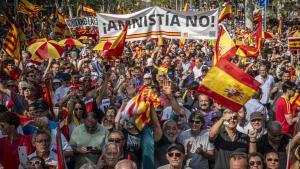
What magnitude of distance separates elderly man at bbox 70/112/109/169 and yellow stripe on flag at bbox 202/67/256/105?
143 cm

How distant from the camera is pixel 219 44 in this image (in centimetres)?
934

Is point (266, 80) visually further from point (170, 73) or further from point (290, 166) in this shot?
point (290, 166)

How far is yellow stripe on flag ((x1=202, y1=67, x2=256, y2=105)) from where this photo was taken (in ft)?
21.5

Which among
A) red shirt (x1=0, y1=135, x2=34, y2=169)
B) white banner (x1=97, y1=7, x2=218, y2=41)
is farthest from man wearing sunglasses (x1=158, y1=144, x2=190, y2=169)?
white banner (x1=97, y1=7, x2=218, y2=41)

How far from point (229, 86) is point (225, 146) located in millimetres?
681

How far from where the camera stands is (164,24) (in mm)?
11633

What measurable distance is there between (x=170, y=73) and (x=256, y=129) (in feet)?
19.3

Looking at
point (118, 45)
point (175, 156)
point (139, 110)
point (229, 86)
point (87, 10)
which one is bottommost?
point (175, 156)

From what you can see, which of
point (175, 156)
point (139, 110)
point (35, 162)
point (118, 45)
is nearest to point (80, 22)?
point (118, 45)

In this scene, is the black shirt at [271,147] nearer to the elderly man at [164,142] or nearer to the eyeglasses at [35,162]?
the elderly man at [164,142]

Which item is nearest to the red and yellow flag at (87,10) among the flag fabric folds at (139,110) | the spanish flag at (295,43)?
the spanish flag at (295,43)

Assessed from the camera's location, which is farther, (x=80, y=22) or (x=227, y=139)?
(x=80, y=22)

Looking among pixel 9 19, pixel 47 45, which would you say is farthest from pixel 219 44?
pixel 9 19

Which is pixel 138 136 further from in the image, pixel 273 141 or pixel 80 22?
pixel 80 22
